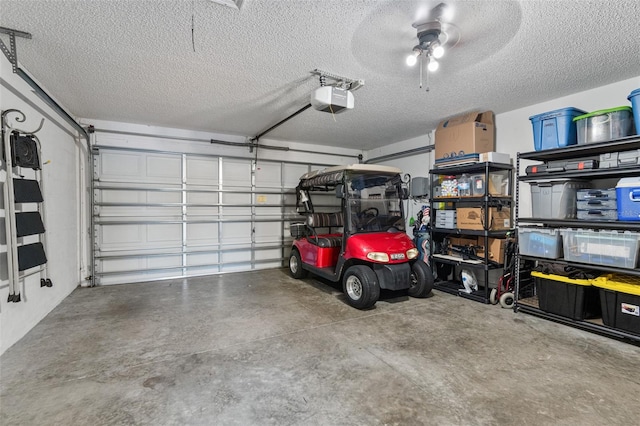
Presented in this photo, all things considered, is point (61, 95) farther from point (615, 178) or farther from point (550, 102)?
point (615, 178)

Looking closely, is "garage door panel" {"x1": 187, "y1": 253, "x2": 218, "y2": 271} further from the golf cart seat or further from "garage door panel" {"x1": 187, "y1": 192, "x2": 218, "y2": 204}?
the golf cart seat

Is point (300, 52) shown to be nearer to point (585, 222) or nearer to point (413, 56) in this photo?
point (413, 56)

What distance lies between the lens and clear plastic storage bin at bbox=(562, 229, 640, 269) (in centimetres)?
276

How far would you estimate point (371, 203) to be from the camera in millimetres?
4379

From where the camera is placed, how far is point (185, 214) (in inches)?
220

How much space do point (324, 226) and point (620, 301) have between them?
3.77 metres

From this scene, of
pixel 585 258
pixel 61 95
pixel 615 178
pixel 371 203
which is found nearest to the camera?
pixel 585 258

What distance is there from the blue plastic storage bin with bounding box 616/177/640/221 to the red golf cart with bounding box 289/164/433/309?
2.12 metres

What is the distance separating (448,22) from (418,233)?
3853 millimetres

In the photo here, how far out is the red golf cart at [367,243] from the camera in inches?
148

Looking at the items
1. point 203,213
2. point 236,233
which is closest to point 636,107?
point 236,233

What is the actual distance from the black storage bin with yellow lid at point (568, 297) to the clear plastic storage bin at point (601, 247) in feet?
0.88

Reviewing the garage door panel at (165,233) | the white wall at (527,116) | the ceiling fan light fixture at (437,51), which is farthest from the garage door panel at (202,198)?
the ceiling fan light fixture at (437,51)

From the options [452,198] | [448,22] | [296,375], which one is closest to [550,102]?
[452,198]
